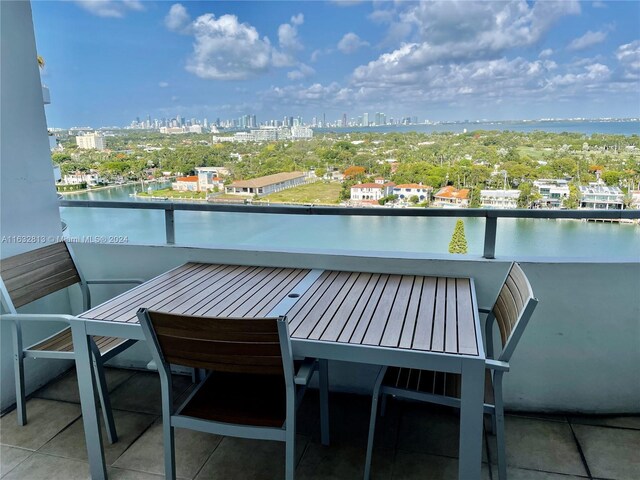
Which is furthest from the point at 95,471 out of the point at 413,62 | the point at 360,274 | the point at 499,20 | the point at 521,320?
the point at 499,20

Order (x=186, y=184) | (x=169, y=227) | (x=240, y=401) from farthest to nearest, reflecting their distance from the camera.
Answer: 1. (x=186, y=184)
2. (x=169, y=227)
3. (x=240, y=401)

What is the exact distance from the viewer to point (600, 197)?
2527 millimetres

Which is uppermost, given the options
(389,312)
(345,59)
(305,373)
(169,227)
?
(345,59)

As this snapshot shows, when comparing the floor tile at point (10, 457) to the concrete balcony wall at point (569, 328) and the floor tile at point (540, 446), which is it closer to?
the concrete balcony wall at point (569, 328)

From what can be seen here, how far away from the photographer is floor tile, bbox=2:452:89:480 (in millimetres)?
1756

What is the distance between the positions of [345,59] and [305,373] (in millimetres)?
14192

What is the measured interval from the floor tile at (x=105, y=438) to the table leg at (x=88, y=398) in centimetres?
15

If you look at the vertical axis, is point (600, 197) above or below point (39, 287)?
above

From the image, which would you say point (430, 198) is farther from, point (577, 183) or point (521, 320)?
point (521, 320)

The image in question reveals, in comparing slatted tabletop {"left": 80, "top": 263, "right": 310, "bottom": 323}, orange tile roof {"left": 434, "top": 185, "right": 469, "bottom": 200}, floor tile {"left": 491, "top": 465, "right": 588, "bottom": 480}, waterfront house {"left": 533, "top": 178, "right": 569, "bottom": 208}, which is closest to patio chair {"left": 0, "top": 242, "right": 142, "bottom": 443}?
slatted tabletop {"left": 80, "top": 263, "right": 310, "bottom": 323}

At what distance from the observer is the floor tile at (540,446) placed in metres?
1.77

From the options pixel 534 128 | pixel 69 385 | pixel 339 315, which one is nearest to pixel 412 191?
pixel 339 315

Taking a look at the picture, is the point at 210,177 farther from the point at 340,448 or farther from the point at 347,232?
the point at 340,448

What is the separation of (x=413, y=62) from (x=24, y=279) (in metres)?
11.6
